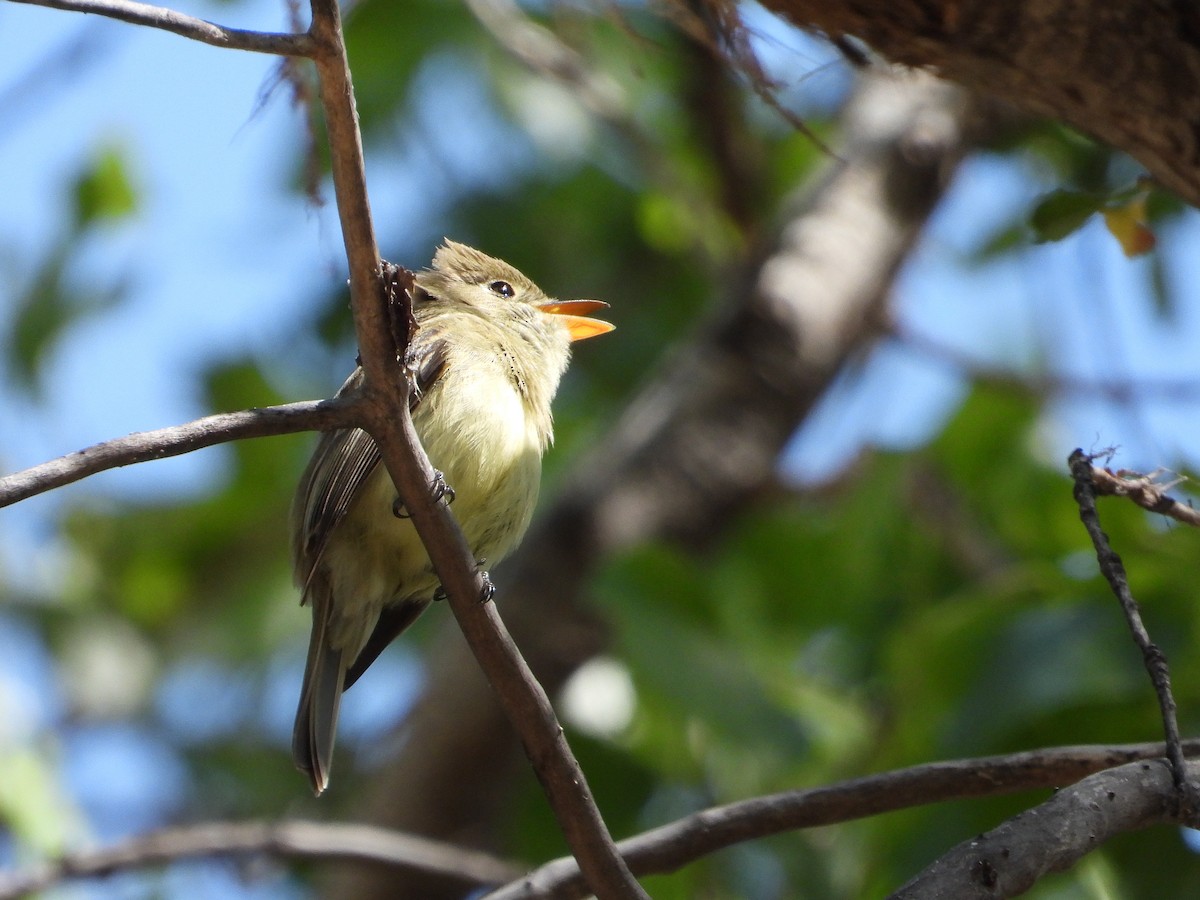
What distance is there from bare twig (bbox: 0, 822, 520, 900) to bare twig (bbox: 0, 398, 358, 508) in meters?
2.07

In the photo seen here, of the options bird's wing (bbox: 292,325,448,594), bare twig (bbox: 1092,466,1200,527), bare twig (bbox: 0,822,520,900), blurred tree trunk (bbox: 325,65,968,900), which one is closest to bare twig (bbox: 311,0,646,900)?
bare twig (bbox: 1092,466,1200,527)

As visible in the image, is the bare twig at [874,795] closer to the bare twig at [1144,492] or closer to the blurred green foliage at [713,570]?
the bare twig at [1144,492]

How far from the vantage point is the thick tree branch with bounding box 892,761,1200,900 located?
193 cm

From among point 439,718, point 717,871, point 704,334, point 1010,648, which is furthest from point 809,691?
point 704,334

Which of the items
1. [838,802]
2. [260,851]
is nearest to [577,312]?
[260,851]

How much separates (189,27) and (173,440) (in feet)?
1.92

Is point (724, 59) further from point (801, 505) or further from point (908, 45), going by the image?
point (801, 505)

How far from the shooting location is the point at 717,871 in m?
4.59

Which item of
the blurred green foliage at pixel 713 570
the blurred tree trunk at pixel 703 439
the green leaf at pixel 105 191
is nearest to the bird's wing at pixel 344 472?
the blurred green foliage at pixel 713 570

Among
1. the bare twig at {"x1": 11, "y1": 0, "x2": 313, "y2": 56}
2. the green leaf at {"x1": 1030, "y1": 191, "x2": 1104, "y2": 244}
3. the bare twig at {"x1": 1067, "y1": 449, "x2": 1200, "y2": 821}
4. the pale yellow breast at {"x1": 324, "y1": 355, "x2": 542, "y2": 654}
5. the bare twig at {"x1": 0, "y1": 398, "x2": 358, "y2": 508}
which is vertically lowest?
the pale yellow breast at {"x1": 324, "y1": 355, "x2": 542, "y2": 654}

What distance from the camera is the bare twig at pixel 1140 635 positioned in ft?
6.72

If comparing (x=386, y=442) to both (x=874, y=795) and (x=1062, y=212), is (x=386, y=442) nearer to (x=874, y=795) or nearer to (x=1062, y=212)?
(x=874, y=795)

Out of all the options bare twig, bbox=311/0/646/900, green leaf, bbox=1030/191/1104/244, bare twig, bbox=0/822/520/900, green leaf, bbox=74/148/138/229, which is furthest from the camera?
green leaf, bbox=74/148/138/229

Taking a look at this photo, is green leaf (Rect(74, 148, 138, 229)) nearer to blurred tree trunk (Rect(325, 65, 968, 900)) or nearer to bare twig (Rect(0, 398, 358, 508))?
blurred tree trunk (Rect(325, 65, 968, 900))
